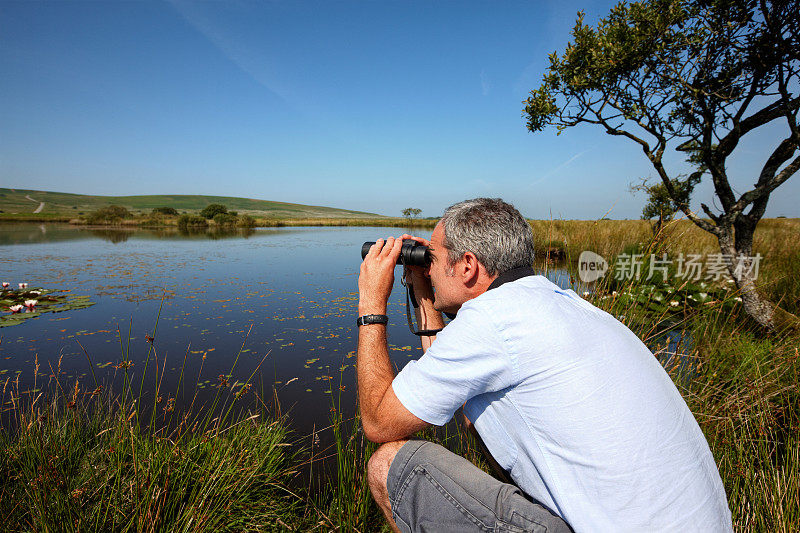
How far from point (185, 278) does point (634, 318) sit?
869 cm

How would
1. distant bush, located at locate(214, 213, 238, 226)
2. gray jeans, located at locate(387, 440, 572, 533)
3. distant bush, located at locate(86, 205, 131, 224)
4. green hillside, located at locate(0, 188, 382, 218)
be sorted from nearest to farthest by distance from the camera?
gray jeans, located at locate(387, 440, 572, 533) → distant bush, located at locate(86, 205, 131, 224) → distant bush, located at locate(214, 213, 238, 226) → green hillside, located at locate(0, 188, 382, 218)

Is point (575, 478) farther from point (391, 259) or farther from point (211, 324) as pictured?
point (211, 324)

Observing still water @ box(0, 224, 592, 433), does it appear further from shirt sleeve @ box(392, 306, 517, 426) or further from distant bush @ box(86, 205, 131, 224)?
distant bush @ box(86, 205, 131, 224)

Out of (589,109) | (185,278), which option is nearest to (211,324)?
(185,278)

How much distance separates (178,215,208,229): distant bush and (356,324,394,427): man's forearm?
110 feet

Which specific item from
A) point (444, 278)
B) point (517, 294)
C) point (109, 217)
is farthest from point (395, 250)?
point (109, 217)

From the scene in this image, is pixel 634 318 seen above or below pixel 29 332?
above

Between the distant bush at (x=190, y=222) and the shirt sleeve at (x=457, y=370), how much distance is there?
33843 millimetres

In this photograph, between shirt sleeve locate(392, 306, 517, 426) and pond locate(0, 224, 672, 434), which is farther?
pond locate(0, 224, 672, 434)

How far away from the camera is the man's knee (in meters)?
1.26

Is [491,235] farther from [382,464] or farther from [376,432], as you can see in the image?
[382,464]

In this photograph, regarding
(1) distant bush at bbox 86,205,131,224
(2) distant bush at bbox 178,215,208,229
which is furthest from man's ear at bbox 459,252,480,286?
(1) distant bush at bbox 86,205,131,224

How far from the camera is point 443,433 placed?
2.71 m

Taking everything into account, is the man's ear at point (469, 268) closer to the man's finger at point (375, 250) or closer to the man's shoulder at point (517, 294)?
the man's shoulder at point (517, 294)
